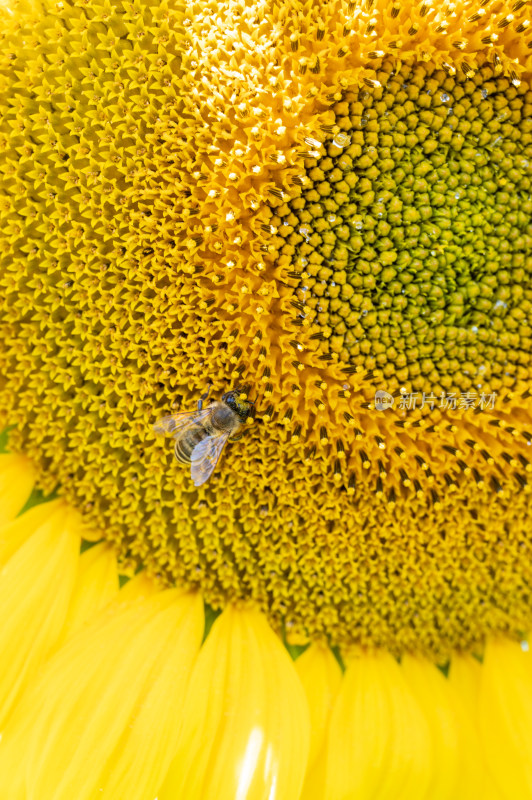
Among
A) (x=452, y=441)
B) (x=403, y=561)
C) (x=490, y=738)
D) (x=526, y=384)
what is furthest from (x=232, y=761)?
(x=526, y=384)

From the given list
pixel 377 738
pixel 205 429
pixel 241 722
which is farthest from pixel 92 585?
pixel 377 738

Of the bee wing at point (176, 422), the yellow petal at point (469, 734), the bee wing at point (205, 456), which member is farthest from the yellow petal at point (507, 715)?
the bee wing at point (176, 422)

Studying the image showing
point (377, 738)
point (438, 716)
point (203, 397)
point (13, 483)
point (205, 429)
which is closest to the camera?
point (205, 429)

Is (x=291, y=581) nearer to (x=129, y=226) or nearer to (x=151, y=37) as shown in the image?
(x=129, y=226)

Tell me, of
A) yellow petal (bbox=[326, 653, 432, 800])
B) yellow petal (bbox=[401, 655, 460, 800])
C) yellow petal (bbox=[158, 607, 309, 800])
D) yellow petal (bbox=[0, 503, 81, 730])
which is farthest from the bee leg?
yellow petal (bbox=[401, 655, 460, 800])

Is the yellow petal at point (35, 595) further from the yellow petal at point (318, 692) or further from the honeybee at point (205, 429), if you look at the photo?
the yellow petal at point (318, 692)

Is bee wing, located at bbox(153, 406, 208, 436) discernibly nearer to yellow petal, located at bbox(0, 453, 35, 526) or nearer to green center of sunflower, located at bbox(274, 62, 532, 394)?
green center of sunflower, located at bbox(274, 62, 532, 394)

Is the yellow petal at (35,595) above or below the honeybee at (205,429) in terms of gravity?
below

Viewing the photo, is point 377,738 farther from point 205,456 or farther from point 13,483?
point 13,483
